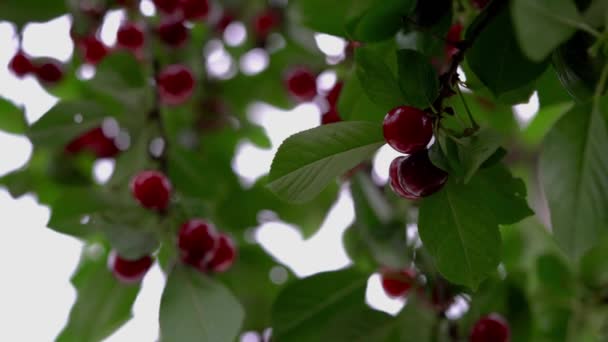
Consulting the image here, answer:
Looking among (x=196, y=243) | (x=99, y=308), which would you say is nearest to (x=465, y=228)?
(x=196, y=243)

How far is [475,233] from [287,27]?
104 centimetres

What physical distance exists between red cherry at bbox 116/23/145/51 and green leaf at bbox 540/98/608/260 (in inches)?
43.0

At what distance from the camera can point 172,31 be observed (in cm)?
144

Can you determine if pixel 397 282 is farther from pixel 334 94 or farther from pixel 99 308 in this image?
pixel 99 308

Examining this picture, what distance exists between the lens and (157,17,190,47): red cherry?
4.69 feet

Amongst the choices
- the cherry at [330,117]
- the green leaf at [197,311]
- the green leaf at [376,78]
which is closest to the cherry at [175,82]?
the cherry at [330,117]

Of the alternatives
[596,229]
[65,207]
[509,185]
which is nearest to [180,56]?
[65,207]

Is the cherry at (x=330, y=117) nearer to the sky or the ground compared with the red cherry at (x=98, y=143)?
nearer to the sky

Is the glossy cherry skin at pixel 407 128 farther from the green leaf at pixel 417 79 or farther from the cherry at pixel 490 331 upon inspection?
the cherry at pixel 490 331

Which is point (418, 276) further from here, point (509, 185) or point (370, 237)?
point (509, 185)

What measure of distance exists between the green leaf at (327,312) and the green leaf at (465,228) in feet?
1.09

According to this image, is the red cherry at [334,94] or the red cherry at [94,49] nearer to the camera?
the red cherry at [334,94]

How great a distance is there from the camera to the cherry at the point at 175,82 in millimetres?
1417

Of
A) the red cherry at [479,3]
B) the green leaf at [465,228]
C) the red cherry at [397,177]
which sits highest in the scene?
the red cherry at [479,3]
